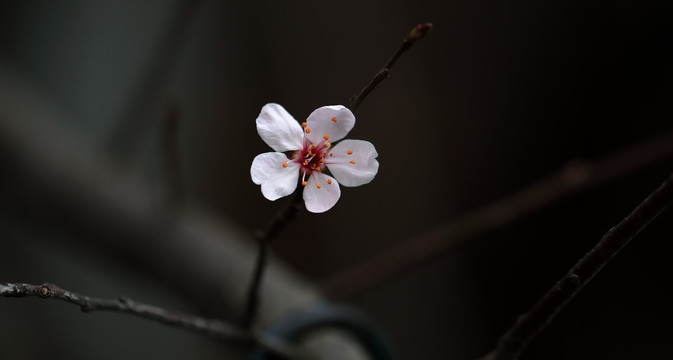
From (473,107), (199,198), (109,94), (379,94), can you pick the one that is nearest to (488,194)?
(473,107)

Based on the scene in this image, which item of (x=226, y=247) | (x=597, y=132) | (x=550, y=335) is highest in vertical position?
(x=597, y=132)

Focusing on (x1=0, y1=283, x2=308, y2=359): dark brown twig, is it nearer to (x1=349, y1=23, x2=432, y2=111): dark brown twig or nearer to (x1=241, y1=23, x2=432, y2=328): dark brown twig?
(x1=241, y1=23, x2=432, y2=328): dark brown twig

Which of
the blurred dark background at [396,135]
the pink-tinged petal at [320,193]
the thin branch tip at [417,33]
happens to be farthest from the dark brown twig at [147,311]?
the blurred dark background at [396,135]

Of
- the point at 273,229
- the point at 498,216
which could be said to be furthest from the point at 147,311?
the point at 498,216

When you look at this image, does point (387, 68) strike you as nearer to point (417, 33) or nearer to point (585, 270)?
point (417, 33)

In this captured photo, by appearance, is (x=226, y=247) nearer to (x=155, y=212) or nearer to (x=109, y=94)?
(x=155, y=212)
